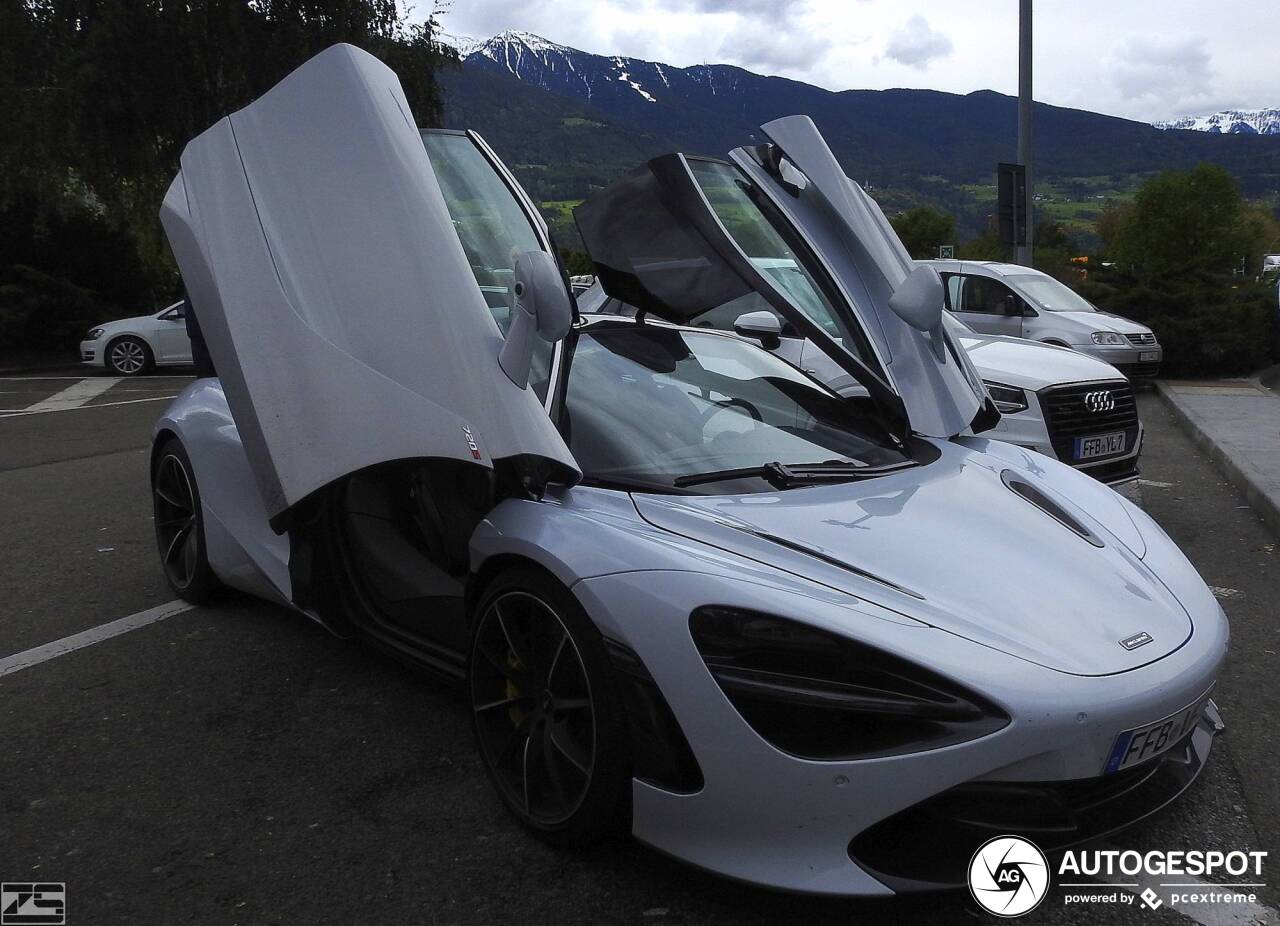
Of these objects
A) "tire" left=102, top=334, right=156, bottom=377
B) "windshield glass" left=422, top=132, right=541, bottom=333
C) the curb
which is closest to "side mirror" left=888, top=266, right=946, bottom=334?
"windshield glass" left=422, top=132, right=541, bottom=333

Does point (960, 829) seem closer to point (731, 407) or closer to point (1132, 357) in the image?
point (731, 407)

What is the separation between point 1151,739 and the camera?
8.05 ft

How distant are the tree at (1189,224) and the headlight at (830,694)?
15.9 metres

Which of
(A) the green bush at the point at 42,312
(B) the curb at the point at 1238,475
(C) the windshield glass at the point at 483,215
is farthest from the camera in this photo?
(A) the green bush at the point at 42,312

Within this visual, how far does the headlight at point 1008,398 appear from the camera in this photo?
6.38 m

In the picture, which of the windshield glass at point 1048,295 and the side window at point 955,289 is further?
the windshield glass at point 1048,295

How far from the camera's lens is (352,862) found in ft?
9.28

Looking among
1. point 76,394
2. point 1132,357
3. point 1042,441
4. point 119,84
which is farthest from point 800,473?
point 119,84

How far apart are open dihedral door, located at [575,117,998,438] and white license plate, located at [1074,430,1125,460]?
7.68ft

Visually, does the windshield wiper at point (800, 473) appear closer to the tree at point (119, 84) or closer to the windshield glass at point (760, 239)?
the windshield glass at point (760, 239)

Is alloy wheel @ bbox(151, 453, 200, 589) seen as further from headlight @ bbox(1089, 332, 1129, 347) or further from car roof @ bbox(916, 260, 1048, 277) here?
headlight @ bbox(1089, 332, 1129, 347)

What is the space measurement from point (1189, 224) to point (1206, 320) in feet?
9.48

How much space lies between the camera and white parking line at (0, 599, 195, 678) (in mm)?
4305

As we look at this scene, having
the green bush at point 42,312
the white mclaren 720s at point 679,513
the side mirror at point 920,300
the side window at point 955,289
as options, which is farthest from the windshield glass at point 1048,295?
the green bush at point 42,312
